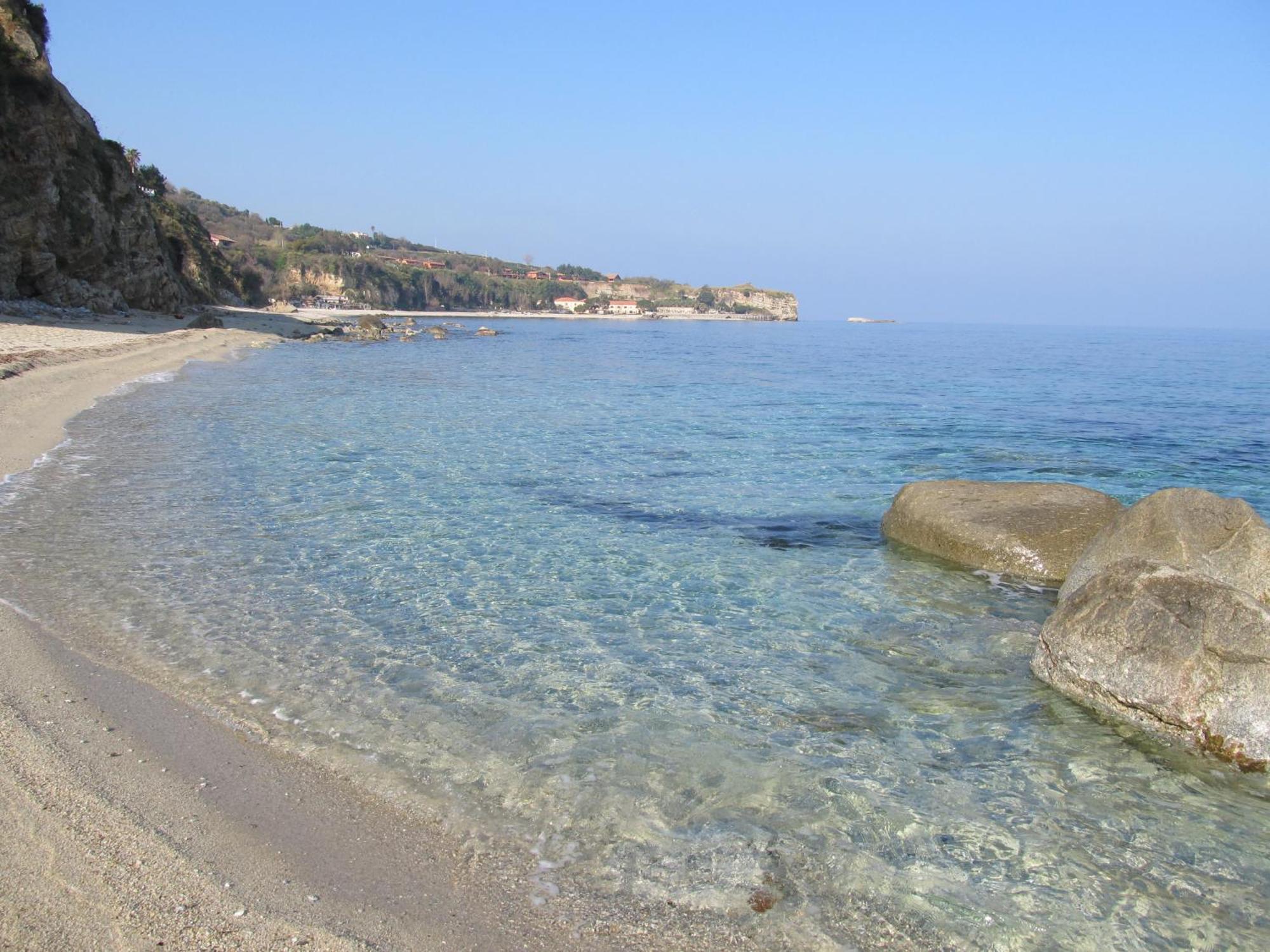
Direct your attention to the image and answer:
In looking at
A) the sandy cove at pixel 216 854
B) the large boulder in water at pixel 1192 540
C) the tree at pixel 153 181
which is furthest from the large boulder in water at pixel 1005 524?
the tree at pixel 153 181

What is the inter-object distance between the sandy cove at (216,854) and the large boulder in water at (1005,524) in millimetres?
6570

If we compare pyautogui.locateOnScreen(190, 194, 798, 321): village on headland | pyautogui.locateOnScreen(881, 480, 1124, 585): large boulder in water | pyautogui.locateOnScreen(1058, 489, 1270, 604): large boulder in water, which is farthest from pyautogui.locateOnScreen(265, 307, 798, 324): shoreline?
pyautogui.locateOnScreen(1058, 489, 1270, 604): large boulder in water

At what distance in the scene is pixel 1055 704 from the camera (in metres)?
5.95

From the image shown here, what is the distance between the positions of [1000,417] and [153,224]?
153ft

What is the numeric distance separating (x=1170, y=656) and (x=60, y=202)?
1757 inches

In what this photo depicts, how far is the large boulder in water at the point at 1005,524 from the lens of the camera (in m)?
8.93

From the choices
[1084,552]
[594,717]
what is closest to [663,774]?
[594,717]

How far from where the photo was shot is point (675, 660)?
21.5 ft

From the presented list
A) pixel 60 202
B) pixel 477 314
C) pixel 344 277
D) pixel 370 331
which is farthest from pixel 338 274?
pixel 60 202

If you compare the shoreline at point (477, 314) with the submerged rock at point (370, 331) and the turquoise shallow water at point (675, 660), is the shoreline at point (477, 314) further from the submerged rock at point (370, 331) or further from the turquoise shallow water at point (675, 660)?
the turquoise shallow water at point (675, 660)

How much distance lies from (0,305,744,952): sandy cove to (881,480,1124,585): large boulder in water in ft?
21.6

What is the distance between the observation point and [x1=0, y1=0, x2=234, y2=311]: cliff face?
3481 centimetres

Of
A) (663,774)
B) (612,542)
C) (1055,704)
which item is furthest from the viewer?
(612,542)

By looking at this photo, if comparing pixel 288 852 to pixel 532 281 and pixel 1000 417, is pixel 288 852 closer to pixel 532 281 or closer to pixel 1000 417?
pixel 1000 417
